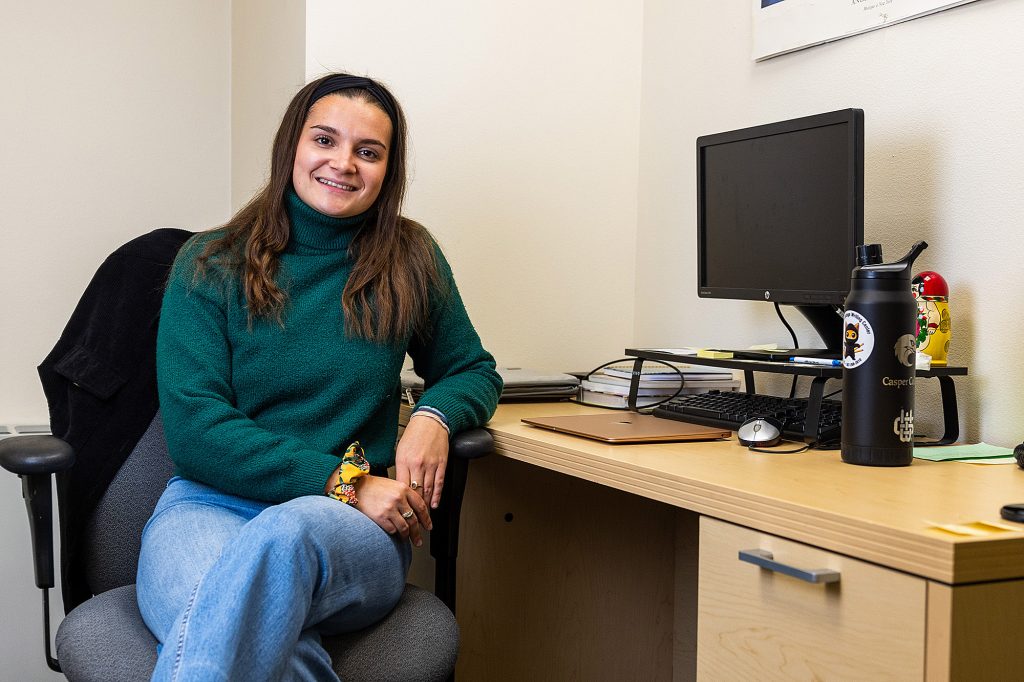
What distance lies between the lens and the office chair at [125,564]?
1.16m

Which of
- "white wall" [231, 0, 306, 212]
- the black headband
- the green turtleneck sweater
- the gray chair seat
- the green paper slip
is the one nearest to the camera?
the gray chair seat

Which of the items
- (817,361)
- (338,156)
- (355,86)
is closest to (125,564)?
(338,156)

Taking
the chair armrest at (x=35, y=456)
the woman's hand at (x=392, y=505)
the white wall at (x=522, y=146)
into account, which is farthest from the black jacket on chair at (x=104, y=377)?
the white wall at (x=522, y=146)

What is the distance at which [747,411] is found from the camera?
1.49 metres

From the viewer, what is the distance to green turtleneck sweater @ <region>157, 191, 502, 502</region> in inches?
53.6

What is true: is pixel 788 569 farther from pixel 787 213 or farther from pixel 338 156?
pixel 338 156

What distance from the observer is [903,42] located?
1.61 metres

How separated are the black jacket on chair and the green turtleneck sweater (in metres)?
0.09

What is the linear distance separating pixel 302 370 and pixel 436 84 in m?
0.84

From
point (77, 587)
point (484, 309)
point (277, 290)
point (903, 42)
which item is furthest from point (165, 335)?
point (903, 42)

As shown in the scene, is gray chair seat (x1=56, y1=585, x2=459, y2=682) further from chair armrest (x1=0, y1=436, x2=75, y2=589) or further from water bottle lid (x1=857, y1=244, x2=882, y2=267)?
water bottle lid (x1=857, y1=244, x2=882, y2=267)

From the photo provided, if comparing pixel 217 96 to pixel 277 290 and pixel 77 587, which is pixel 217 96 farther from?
pixel 77 587

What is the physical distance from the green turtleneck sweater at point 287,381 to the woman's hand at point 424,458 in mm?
41

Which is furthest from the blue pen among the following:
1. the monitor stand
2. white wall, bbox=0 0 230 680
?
white wall, bbox=0 0 230 680
